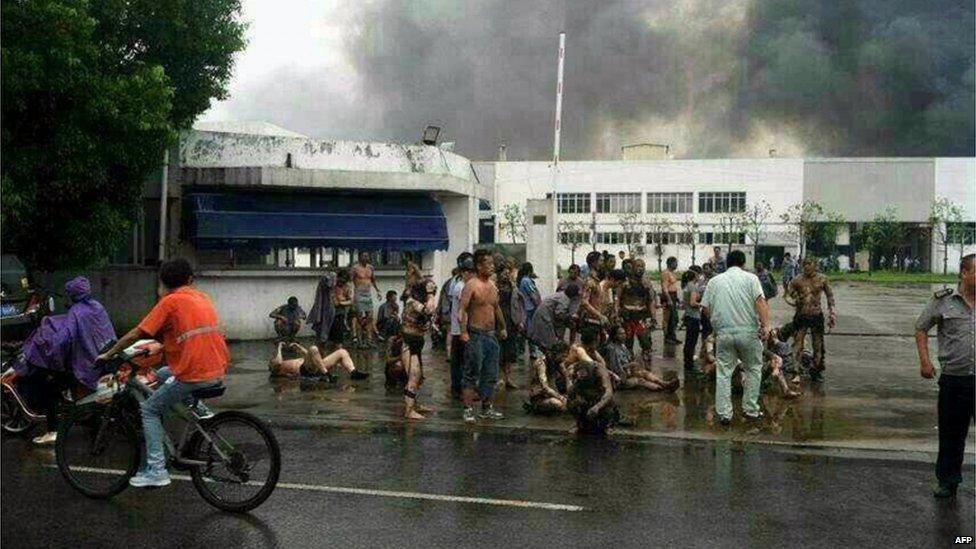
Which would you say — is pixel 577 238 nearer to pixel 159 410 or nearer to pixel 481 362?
pixel 481 362

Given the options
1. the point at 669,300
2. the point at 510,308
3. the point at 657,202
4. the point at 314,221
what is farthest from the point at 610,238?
the point at 510,308

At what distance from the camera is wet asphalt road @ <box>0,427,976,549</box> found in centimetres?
638

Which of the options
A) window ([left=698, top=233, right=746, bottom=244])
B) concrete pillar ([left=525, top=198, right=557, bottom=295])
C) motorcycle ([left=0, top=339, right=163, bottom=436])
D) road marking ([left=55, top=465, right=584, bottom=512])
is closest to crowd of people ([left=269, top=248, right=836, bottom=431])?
road marking ([left=55, top=465, right=584, bottom=512])

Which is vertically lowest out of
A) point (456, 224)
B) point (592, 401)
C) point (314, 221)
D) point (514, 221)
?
point (592, 401)

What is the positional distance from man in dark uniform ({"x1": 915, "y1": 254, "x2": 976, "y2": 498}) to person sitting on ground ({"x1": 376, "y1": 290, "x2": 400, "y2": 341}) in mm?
12526

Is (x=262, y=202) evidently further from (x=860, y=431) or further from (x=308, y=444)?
(x=860, y=431)

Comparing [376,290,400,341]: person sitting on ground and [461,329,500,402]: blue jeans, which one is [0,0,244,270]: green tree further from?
[461,329,500,402]: blue jeans

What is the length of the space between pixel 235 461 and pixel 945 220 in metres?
90.6

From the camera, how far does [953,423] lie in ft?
24.9

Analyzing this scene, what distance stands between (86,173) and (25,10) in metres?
2.72

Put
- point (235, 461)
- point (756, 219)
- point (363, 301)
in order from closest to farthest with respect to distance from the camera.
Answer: point (235, 461), point (363, 301), point (756, 219)

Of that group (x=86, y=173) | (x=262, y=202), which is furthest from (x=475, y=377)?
(x=262, y=202)

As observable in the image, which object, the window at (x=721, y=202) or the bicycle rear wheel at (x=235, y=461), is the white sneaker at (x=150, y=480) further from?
the window at (x=721, y=202)

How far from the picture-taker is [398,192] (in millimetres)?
21781
